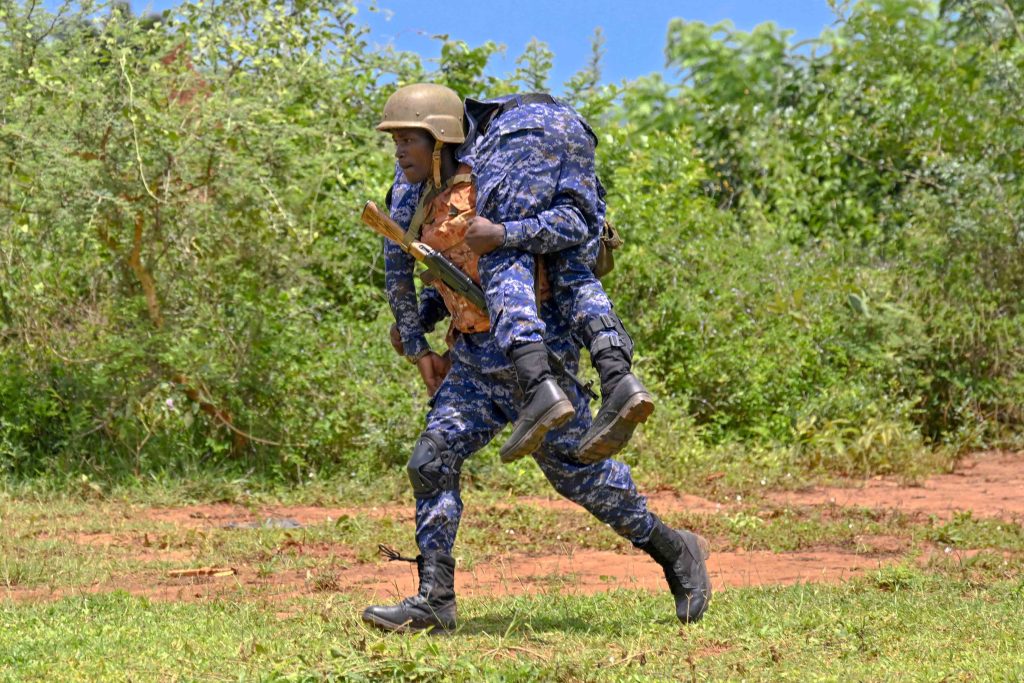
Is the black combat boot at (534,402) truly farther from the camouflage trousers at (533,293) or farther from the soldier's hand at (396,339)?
the soldier's hand at (396,339)

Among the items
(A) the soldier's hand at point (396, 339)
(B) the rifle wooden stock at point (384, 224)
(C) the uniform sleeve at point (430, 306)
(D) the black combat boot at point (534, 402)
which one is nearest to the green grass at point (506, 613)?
(D) the black combat boot at point (534, 402)

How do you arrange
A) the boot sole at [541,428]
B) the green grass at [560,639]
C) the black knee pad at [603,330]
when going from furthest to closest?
1. the black knee pad at [603,330]
2. the boot sole at [541,428]
3. the green grass at [560,639]

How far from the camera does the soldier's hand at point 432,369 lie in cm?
522

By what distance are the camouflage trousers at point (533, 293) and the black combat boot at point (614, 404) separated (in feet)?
0.14

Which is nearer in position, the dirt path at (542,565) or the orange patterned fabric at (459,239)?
the orange patterned fabric at (459,239)

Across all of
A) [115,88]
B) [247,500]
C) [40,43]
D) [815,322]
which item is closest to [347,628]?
[247,500]

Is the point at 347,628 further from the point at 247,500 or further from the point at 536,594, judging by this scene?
the point at 247,500

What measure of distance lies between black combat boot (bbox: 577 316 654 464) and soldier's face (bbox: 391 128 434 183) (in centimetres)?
86

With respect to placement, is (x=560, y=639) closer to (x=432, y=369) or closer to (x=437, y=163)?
(x=432, y=369)

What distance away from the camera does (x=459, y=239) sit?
4945 mm

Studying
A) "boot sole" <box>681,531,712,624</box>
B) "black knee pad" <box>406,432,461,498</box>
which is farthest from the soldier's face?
"boot sole" <box>681,531,712,624</box>

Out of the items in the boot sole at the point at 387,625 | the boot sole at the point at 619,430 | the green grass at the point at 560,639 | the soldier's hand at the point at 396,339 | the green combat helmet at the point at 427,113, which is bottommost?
the green grass at the point at 560,639

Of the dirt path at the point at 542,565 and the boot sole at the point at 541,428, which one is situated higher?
the boot sole at the point at 541,428

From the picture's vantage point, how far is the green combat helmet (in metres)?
4.84
